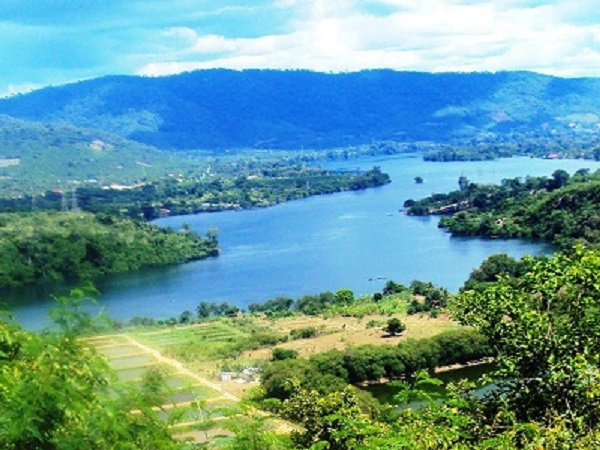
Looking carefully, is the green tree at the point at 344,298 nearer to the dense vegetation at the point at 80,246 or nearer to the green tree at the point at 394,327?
the green tree at the point at 394,327

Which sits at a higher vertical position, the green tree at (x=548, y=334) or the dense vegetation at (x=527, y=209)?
the green tree at (x=548, y=334)

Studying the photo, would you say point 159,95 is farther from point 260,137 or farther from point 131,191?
point 131,191

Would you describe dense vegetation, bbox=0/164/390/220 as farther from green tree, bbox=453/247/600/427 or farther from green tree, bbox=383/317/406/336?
green tree, bbox=453/247/600/427

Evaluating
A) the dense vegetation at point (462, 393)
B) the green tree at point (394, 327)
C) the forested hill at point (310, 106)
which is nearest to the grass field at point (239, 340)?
the green tree at point (394, 327)

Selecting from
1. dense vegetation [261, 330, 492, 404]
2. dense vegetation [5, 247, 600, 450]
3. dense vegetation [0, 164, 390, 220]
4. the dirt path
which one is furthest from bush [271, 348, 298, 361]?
dense vegetation [0, 164, 390, 220]

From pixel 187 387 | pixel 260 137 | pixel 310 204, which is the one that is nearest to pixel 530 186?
pixel 310 204
